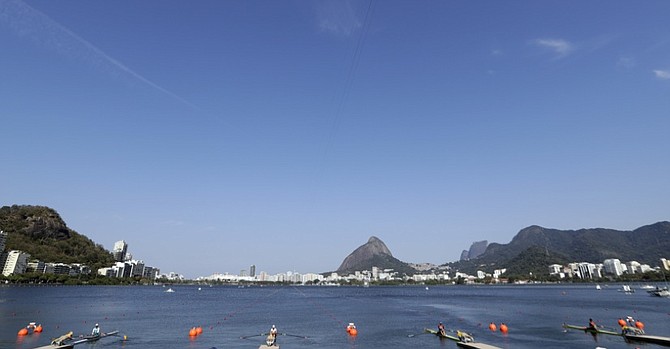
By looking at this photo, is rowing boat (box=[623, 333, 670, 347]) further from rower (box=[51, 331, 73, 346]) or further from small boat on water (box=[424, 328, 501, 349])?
rower (box=[51, 331, 73, 346])

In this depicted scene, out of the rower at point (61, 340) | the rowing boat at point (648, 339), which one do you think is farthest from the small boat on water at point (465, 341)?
the rower at point (61, 340)

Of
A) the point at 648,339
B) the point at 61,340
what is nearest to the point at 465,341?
the point at 648,339

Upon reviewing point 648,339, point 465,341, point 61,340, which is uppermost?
point 61,340

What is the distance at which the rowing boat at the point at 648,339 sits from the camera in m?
32.7

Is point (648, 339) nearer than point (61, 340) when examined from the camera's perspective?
No

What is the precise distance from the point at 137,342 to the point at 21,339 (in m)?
11.7

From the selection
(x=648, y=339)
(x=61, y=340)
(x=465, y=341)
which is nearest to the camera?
(x=61, y=340)

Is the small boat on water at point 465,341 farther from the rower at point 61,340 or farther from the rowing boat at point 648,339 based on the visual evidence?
the rower at point 61,340

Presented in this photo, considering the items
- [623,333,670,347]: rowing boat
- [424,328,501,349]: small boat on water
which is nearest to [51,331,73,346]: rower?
[424,328,501,349]: small boat on water

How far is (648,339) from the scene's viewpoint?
3469cm

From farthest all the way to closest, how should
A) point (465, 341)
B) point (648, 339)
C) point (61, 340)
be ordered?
point (465, 341) < point (648, 339) < point (61, 340)

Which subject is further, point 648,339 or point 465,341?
point 465,341

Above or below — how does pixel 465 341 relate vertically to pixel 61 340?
below

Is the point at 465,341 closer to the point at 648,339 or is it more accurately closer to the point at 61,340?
the point at 648,339
